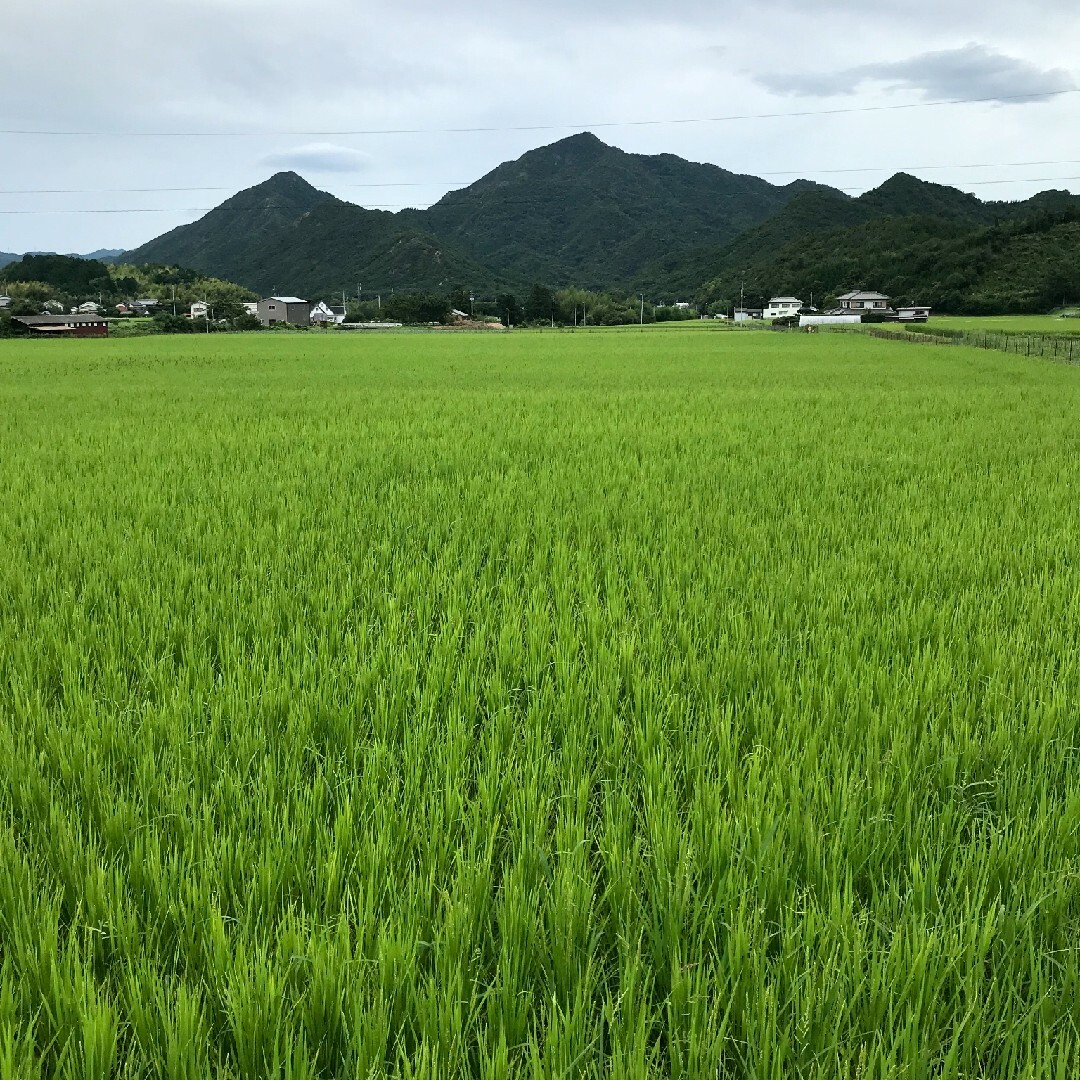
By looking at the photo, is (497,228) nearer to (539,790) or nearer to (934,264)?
(934,264)

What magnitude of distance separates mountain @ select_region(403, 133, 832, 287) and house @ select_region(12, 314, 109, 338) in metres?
65.4

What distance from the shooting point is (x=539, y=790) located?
2008mm

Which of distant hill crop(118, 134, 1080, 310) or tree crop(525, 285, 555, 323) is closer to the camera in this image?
tree crop(525, 285, 555, 323)

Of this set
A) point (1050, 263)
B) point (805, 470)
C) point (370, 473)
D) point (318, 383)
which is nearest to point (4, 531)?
point (370, 473)

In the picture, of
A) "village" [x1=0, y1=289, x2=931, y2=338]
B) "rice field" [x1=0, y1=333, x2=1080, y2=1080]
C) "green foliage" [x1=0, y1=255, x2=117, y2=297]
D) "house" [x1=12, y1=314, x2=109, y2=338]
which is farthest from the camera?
"green foliage" [x1=0, y1=255, x2=117, y2=297]

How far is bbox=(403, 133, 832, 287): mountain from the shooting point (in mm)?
129625

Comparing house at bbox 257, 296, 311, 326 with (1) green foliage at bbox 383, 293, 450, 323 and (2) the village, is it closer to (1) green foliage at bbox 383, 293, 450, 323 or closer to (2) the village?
(2) the village

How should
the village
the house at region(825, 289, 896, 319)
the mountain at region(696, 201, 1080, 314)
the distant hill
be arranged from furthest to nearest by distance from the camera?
1. the distant hill
2. the house at region(825, 289, 896, 319)
3. the mountain at region(696, 201, 1080, 314)
4. the village

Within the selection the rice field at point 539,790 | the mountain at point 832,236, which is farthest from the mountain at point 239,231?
the rice field at point 539,790

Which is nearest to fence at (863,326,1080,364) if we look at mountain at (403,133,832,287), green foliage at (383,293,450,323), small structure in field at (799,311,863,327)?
small structure in field at (799,311,863,327)

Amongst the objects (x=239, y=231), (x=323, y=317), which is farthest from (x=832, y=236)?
(x=239, y=231)

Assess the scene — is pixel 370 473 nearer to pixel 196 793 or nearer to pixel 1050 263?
pixel 196 793

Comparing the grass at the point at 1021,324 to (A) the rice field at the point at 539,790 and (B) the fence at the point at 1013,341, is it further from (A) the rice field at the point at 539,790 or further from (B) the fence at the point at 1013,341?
(A) the rice field at the point at 539,790

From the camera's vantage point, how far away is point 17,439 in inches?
343
